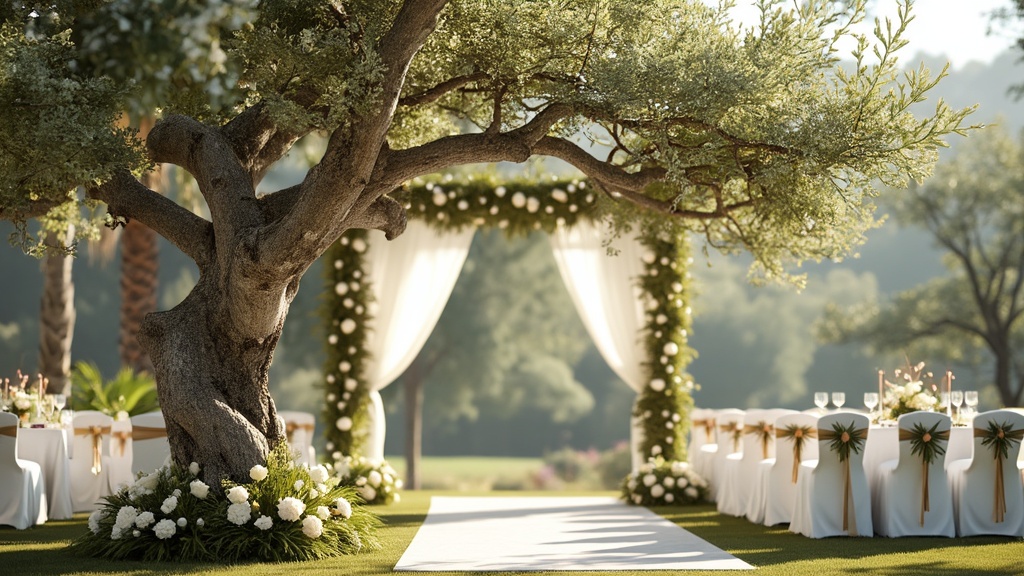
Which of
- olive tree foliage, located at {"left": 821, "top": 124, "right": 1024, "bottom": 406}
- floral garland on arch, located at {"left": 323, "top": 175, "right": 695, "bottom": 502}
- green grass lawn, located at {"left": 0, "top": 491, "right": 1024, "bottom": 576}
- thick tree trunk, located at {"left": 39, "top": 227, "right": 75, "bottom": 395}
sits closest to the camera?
green grass lawn, located at {"left": 0, "top": 491, "right": 1024, "bottom": 576}

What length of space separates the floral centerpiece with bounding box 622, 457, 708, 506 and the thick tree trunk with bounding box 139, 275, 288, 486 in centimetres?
481

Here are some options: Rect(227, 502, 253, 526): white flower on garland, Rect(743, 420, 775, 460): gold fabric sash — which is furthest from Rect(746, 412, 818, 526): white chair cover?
Rect(227, 502, 253, 526): white flower on garland

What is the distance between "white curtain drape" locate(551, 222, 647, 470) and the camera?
12.2 meters

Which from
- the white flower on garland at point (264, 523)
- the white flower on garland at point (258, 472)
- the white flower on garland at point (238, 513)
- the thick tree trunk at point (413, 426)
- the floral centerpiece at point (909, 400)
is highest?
the floral centerpiece at point (909, 400)

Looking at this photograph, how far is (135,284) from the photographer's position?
14938 mm

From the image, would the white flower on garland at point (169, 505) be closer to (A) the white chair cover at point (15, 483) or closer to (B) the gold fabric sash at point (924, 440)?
(A) the white chair cover at point (15, 483)

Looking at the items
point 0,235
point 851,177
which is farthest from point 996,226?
point 0,235

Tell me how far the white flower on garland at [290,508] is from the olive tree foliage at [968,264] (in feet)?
61.9

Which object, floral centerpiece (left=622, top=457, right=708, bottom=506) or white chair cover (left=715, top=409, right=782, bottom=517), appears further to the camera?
floral centerpiece (left=622, top=457, right=708, bottom=506)

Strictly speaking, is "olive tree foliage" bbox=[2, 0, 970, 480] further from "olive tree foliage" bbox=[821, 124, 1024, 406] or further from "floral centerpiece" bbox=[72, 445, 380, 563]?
"olive tree foliage" bbox=[821, 124, 1024, 406]

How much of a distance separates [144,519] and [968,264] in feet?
66.6

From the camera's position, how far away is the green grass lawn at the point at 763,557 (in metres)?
6.05

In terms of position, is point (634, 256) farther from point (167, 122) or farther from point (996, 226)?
point (996, 226)

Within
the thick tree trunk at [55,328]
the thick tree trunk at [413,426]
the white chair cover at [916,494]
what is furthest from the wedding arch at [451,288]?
the thick tree trunk at [413,426]
